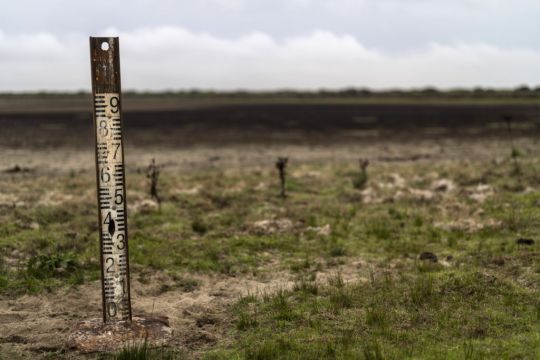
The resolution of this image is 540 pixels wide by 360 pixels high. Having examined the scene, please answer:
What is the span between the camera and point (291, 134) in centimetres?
3541

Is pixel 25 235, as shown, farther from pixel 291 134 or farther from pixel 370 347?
pixel 291 134

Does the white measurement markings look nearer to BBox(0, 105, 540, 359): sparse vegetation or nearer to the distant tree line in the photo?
BBox(0, 105, 540, 359): sparse vegetation

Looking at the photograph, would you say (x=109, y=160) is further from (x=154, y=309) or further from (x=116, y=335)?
(x=154, y=309)

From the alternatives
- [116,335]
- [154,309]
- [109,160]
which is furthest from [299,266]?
[109,160]

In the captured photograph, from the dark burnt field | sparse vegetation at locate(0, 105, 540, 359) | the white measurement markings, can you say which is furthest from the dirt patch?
the dark burnt field

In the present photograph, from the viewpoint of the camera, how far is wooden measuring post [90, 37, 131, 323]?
591 cm

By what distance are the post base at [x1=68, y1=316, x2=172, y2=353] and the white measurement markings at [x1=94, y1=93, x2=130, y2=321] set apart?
1.25 feet

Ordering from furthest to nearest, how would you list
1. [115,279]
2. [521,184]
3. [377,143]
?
[377,143] < [521,184] < [115,279]

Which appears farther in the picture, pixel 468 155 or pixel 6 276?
pixel 468 155

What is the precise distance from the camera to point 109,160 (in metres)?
5.98

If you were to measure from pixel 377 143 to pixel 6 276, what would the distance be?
24.3 m

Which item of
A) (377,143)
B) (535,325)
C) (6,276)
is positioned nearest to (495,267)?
(535,325)

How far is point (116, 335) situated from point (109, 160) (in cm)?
189

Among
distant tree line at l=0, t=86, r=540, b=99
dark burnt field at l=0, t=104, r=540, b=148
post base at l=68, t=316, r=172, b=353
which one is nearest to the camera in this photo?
post base at l=68, t=316, r=172, b=353
